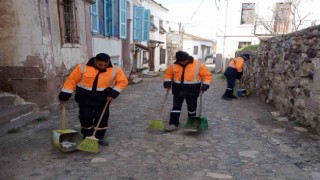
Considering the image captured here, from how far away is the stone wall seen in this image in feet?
15.6

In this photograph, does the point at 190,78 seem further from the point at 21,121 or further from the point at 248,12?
the point at 248,12

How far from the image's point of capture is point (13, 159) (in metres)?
3.59

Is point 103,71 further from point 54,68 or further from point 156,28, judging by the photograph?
point 156,28

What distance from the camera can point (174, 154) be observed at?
3824mm

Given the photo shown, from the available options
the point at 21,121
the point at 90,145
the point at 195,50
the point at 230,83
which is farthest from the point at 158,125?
the point at 195,50

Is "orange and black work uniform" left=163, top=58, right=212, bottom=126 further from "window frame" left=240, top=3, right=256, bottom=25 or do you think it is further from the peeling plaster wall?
"window frame" left=240, top=3, right=256, bottom=25

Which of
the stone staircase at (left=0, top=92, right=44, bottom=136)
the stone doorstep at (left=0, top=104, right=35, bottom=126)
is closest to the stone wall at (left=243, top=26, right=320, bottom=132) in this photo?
the stone staircase at (left=0, top=92, right=44, bottom=136)

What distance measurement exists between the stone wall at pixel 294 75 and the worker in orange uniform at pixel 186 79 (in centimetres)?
189

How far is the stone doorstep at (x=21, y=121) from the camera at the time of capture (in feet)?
15.4

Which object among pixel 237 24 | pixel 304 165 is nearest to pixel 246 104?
pixel 304 165

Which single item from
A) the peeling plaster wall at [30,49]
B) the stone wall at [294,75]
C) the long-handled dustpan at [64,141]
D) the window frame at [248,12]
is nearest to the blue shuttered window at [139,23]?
the window frame at [248,12]

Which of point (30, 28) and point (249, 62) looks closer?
point (30, 28)

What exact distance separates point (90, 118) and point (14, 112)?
1979 mm

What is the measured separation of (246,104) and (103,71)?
4.83 m
